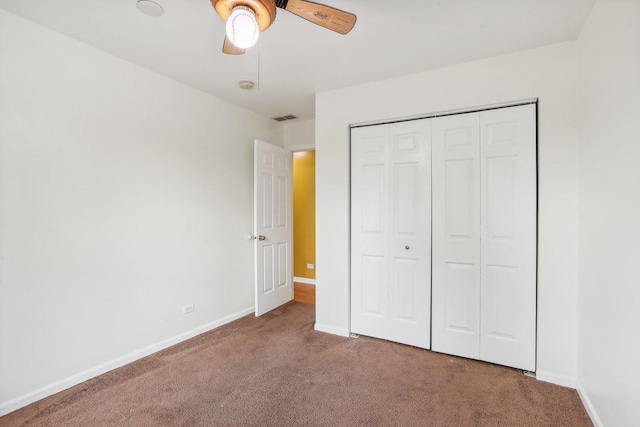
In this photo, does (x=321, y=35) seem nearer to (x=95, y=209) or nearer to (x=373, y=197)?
(x=373, y=197)

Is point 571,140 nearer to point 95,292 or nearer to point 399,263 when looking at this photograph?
point 399,263

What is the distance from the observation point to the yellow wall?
4961 mm

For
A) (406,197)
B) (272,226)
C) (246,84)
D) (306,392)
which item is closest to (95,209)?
(246,84)

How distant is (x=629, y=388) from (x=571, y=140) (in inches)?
60.9

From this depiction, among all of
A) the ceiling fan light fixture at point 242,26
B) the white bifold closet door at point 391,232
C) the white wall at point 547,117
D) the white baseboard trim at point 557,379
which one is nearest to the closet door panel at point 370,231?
the white bifold closet door at point 391,232

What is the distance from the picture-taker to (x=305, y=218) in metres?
5.04

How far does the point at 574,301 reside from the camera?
81.9 inches

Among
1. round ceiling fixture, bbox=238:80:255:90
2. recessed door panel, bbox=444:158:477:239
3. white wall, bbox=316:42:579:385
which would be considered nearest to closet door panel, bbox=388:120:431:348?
recessed door panel, bbox=444:158:477:239

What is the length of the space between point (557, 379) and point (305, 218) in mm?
3685

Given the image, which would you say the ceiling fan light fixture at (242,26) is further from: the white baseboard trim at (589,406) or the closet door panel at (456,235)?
the white baseboard trim at (589,406)

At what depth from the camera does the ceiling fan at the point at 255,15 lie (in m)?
1.24

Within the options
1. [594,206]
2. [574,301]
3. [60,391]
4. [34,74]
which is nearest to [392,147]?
[594,206]

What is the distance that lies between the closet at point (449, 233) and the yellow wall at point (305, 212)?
207 centimetres

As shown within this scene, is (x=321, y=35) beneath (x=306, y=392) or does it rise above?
above
